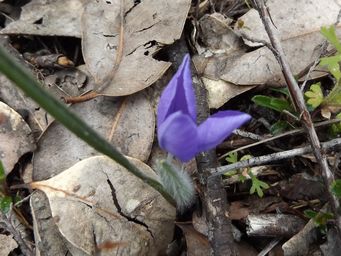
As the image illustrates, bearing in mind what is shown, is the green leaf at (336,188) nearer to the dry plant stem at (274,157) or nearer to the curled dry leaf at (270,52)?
the dry plant stem at (274,157)

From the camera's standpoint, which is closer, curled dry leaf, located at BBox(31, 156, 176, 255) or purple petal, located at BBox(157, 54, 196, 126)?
purple petal, located at BBox(157, 54, 196, 126)

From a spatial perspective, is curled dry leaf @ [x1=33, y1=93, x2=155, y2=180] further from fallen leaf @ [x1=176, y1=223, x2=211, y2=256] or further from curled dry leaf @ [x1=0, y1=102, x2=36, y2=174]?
fallen leaf @ [x1=176, y1=223, x2=211, y2=256]

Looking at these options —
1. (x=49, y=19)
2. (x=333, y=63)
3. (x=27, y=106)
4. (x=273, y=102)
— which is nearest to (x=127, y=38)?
(x=49, y=19)

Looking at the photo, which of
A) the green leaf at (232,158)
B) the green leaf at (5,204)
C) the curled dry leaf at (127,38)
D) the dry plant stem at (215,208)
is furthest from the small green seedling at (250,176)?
the green leaf at (5,204)

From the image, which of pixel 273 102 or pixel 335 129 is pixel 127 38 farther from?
pixel 335 129

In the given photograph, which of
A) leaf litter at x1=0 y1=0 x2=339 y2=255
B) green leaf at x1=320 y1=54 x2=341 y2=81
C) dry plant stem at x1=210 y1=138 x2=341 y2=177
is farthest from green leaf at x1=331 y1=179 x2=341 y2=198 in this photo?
green leaf at x1=320 y1=54 x2=341 y2=81
